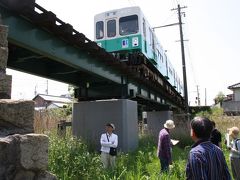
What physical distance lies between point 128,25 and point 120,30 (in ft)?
1.80

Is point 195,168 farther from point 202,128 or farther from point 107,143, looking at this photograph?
point 107,143

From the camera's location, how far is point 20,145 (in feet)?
7.25

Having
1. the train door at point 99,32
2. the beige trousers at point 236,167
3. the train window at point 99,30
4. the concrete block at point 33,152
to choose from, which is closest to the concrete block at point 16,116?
the concrete block at point 33,152

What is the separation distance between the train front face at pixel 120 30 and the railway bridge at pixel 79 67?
1.01 metres

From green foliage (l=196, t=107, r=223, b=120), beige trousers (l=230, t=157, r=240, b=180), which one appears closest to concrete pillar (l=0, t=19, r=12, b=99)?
beige trousers (l=230, t=157, r=240, b=180)

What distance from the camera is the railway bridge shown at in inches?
286

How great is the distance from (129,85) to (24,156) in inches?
490

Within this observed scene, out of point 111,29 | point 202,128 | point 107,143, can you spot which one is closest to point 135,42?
point 111,29

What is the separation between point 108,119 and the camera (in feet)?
43.9

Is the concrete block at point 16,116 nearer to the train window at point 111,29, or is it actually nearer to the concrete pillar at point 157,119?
the train window at point 111,29

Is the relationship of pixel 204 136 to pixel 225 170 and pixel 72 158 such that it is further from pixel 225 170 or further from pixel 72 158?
pixel 72 158

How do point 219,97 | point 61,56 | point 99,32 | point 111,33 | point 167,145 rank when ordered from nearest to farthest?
point 167,145 < point 61,56 < point 111,33 < point 99,32 < point 219,97

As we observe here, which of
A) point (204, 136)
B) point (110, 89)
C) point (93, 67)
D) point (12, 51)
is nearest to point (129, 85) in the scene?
point (110, 89)

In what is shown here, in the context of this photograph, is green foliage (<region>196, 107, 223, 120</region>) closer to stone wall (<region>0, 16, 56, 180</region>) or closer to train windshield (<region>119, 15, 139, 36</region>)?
train windshield (<region>119, 15, 139, 36</region>)
